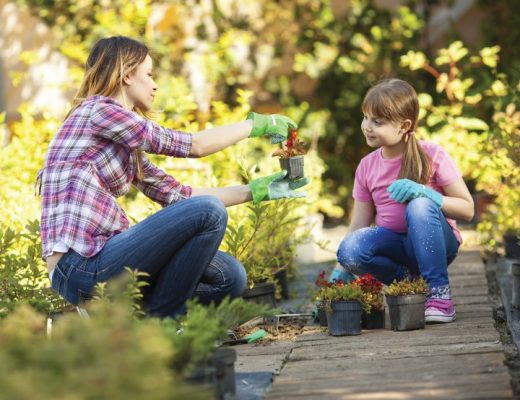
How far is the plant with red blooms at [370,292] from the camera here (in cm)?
359

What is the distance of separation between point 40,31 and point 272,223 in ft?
14.5

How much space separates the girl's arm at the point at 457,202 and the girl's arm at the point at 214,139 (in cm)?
89

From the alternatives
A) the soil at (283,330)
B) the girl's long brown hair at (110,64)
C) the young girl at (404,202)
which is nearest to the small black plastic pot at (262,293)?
the soil at (283,330)

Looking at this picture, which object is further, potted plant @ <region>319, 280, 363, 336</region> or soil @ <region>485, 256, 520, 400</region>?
potted plant @ <region>319, 280, 363, 336</region>

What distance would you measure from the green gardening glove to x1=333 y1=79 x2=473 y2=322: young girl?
40 centimetres

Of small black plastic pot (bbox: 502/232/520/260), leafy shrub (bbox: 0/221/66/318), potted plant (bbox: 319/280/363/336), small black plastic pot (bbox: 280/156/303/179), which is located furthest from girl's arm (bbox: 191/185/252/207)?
small black plastic pot (bbox: 502/232/520/260)

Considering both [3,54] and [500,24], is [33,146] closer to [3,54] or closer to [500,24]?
[3,54]

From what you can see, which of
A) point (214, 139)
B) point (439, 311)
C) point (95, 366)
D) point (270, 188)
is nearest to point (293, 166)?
point (270, 188)

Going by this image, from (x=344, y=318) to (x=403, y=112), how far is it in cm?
88

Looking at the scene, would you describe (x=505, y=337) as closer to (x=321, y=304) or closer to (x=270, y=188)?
(x=321, y=304)

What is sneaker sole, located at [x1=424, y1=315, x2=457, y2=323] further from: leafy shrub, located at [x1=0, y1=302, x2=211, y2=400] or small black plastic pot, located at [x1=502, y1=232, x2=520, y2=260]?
leafy shrub, located at [x1=0, y1=302, x2=211, y2=400]

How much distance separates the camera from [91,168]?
11.1ft

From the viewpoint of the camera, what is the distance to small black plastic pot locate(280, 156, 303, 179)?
146 inches

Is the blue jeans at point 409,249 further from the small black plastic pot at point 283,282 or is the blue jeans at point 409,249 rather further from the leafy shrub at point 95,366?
the leafy shrub at point 95,366
